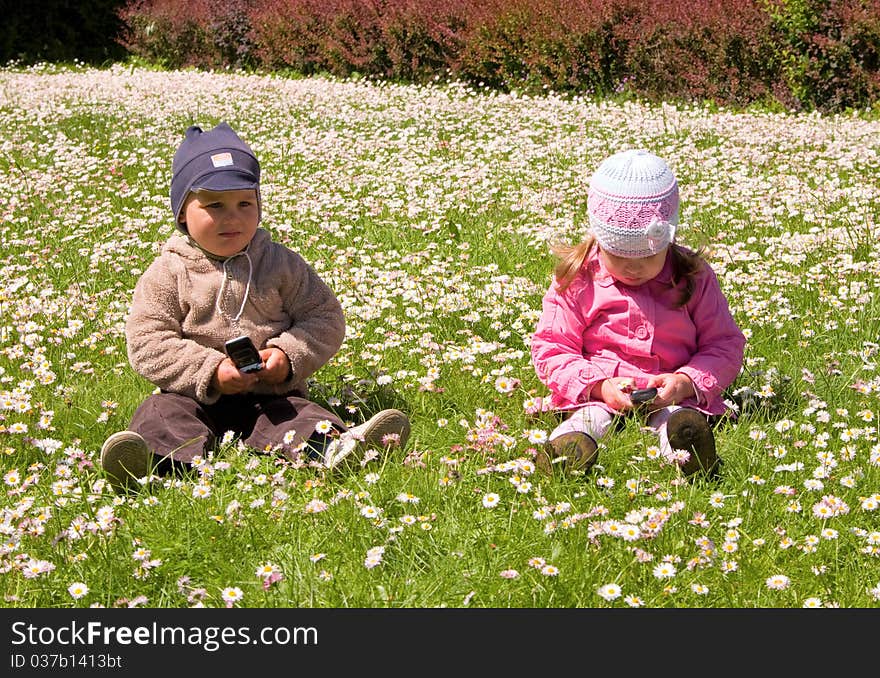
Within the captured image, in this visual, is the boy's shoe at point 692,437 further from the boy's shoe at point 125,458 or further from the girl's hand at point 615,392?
the boy's shoe at point 125,458

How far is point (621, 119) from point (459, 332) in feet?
20.9

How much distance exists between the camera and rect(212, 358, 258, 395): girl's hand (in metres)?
3.72

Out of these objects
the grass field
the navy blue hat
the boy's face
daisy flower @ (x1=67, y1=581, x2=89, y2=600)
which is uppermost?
the navy blue hat

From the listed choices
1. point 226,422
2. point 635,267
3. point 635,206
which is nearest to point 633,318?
point 635,267

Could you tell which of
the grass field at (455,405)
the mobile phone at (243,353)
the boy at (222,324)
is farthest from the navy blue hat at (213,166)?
the grass field at (455,405)

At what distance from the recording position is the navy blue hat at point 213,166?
375cm

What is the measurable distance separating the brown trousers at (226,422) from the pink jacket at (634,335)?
83 cm

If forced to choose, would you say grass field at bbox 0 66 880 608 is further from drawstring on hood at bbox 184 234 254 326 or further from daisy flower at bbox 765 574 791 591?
drawstring on hood at bbox 184 234 254 326

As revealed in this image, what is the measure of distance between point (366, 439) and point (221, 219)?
975 millimetres

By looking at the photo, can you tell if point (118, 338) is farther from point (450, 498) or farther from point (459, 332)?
point (450, 498)

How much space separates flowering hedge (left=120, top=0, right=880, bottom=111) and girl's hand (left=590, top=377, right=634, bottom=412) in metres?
8.97

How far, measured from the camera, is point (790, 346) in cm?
461

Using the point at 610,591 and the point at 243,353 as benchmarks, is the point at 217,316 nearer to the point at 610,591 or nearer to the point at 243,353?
the point at 243,353

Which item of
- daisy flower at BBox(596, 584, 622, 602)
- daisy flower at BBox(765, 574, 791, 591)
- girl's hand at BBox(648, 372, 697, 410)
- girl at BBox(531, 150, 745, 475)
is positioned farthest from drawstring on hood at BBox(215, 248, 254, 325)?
daisy flower at BBox(765, 574, 791, 591)
